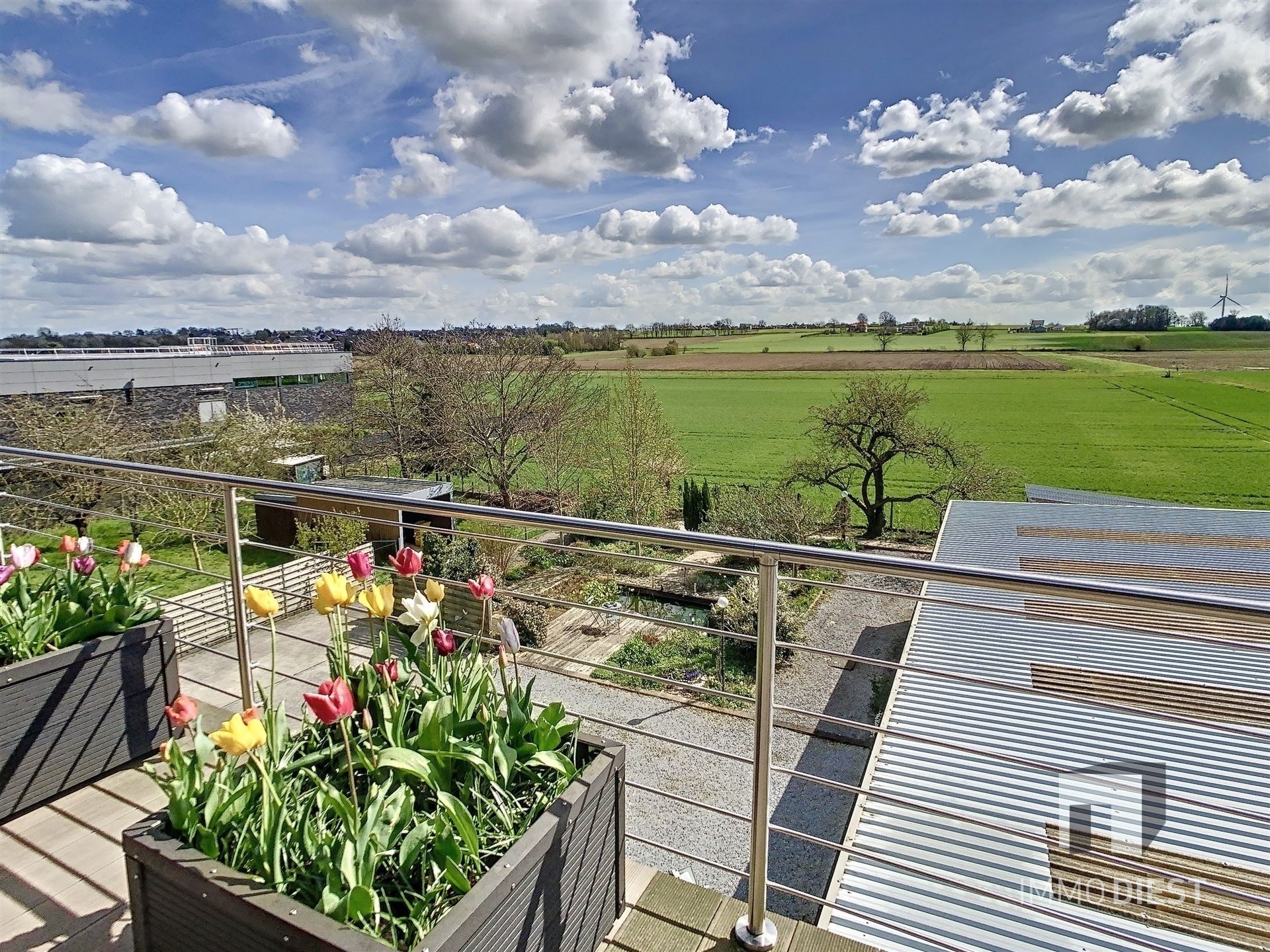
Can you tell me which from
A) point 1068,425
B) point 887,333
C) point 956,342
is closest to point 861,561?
point 1068,425

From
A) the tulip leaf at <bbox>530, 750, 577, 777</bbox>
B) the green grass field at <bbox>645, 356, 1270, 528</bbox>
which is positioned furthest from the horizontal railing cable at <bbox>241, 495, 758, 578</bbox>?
the green grass field at <bbox>645, 356, 1270, 528</bbox>

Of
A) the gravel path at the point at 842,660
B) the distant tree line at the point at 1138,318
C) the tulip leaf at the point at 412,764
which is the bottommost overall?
the gravel path at the point at 842,660

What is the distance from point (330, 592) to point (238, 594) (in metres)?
1.04

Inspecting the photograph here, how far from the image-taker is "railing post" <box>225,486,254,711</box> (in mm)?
2129

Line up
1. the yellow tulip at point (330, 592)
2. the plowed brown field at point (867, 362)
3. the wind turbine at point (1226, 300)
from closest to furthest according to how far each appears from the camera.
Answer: the yellow tulip at point (330, 592) → the wind turbine at point (1226, 300) → the plowed brown field at point (867, 362)

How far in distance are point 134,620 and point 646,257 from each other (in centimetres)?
3759

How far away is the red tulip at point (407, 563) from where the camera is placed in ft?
5.07

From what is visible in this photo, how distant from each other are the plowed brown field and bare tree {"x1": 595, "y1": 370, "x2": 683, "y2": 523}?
58.9ft

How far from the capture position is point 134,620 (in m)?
2.21

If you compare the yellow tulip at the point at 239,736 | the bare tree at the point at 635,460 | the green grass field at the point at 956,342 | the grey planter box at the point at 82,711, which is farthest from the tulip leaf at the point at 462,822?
the green grass field at the point at 956,342

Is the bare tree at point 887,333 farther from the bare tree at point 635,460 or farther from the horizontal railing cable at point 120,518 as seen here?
the horizontal railing cable at point 120,518

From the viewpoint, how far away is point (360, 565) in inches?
58.9

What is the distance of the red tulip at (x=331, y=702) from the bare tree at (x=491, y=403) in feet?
52.0

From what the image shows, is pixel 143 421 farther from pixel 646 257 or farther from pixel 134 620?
pixel 646 257
